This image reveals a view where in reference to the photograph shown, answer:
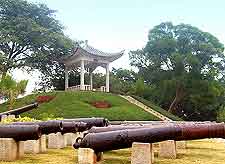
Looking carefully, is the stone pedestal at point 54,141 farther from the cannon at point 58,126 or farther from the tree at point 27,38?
the tree at point 27,38

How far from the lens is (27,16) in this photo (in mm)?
48812

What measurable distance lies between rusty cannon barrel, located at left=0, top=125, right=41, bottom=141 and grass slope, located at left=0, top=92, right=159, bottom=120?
2092 cm

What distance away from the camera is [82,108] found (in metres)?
38.3

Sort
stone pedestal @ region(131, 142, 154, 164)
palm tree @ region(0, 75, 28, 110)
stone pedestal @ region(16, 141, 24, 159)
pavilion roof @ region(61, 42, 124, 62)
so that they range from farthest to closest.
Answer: pavilion roof @ region(61, 42, 124, 62) → palm tree @ region(0, 75, 28, 110) → stone pedestal @ region(16, 141, 24, 159) → stone pedestal @ region(131, 142, 154, 164)

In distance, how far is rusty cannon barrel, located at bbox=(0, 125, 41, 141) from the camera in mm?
12344

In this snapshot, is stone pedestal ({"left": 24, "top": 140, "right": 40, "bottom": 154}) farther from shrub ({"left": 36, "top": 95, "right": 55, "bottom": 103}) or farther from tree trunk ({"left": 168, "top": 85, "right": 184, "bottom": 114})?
tree trunk ({"left": 168, "top": 85, "right": 184, "bottom": 114})

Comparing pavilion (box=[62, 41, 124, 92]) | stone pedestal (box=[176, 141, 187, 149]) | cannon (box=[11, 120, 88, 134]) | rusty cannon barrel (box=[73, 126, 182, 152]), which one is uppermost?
pavilion (box=[62, 41, 124, 92])

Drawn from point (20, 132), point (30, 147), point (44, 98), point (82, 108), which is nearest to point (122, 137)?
point (20, 132)

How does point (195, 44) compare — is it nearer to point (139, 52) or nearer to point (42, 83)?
point (139, 52)

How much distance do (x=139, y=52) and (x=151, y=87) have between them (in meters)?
5.00

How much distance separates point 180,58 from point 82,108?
13550mm

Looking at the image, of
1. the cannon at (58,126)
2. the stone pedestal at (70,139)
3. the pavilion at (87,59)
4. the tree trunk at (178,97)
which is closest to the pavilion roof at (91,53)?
the pavilion at (87,59)

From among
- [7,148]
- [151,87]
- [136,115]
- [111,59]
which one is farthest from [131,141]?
[151,87]

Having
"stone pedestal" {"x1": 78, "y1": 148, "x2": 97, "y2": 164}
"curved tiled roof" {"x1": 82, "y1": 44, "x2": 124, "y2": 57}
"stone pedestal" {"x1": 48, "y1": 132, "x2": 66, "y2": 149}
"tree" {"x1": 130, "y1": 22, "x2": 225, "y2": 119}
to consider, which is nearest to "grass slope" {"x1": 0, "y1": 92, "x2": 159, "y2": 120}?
"curved tiled roof" {"x1": 82, "y1": 44, "x2": 124, "y2": 57}
